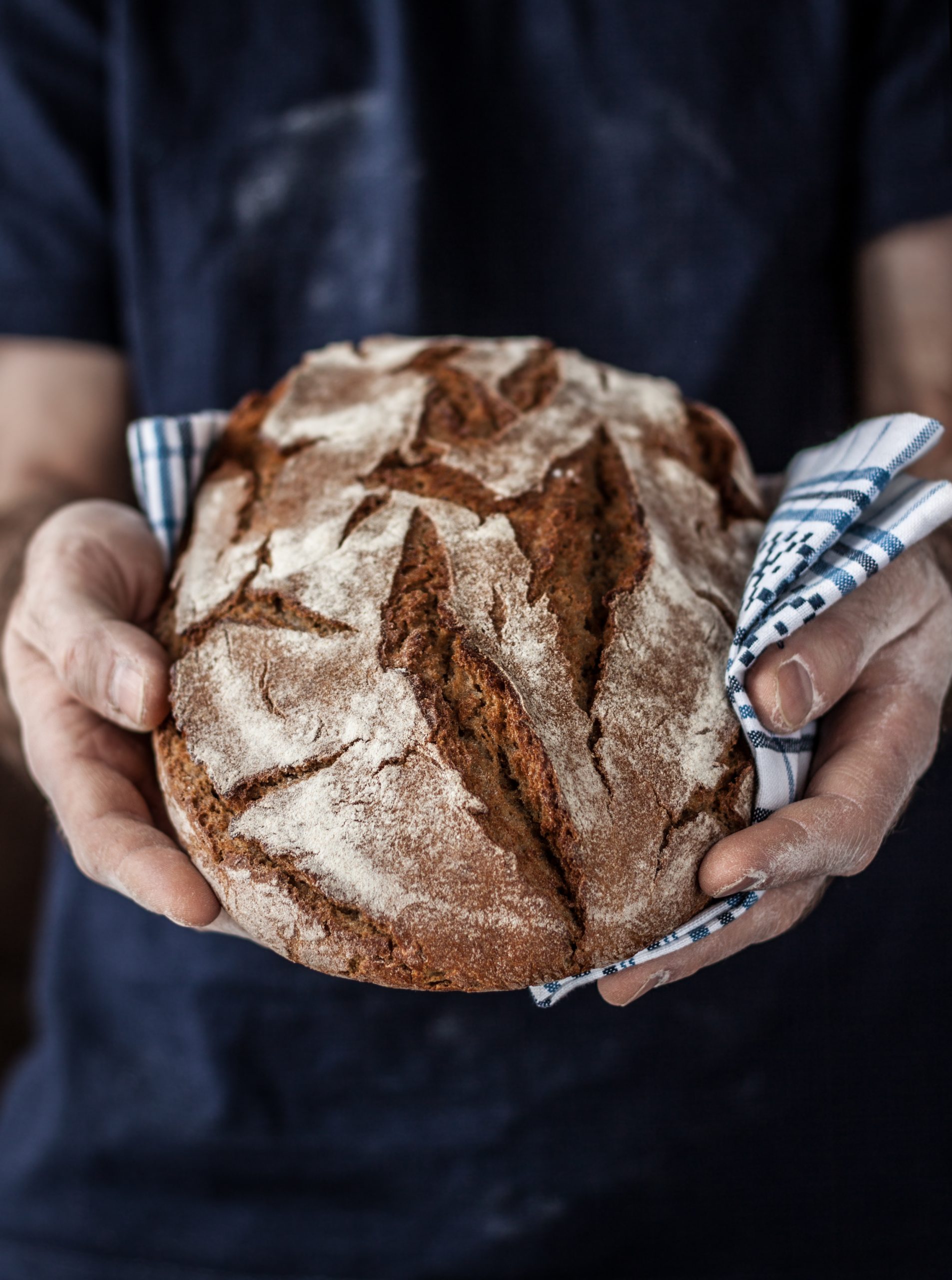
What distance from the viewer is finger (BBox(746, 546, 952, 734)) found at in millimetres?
1000

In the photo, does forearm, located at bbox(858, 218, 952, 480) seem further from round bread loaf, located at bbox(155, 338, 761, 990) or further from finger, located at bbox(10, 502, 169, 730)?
finger, located at bbox(10, 502, 169, 730)

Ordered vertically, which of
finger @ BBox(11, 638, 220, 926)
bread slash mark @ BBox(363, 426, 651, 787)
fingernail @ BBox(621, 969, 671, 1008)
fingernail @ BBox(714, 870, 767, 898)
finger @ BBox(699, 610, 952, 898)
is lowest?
fingernail @ BBox(621, 969, 671, 1008)

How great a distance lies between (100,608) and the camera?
3.76 ft

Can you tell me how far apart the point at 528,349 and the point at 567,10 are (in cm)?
80

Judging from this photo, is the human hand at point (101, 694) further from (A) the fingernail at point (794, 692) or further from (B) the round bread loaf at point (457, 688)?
(A) the fingernail at point (794, 692)

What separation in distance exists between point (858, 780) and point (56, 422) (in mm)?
1658

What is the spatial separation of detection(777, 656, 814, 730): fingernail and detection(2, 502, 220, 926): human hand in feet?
2.13

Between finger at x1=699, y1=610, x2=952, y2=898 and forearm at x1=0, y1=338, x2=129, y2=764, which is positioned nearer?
finger at x1=699, y1=610, x2=952, y2=898

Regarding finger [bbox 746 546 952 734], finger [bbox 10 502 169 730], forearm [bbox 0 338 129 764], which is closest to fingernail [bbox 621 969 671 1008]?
finger [bbox 746 546 952 734]

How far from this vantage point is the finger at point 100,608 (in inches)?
41.7

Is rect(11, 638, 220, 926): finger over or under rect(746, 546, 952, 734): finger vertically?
under

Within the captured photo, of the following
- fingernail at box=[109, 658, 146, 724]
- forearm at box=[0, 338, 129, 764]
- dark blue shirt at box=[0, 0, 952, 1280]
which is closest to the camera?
fingernail at box=[109, 658, 146, 724]

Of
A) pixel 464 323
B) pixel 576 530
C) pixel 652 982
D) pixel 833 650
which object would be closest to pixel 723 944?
pixel 652 982

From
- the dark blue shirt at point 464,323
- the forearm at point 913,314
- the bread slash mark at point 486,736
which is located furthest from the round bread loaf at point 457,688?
the forearm at point 913,314
